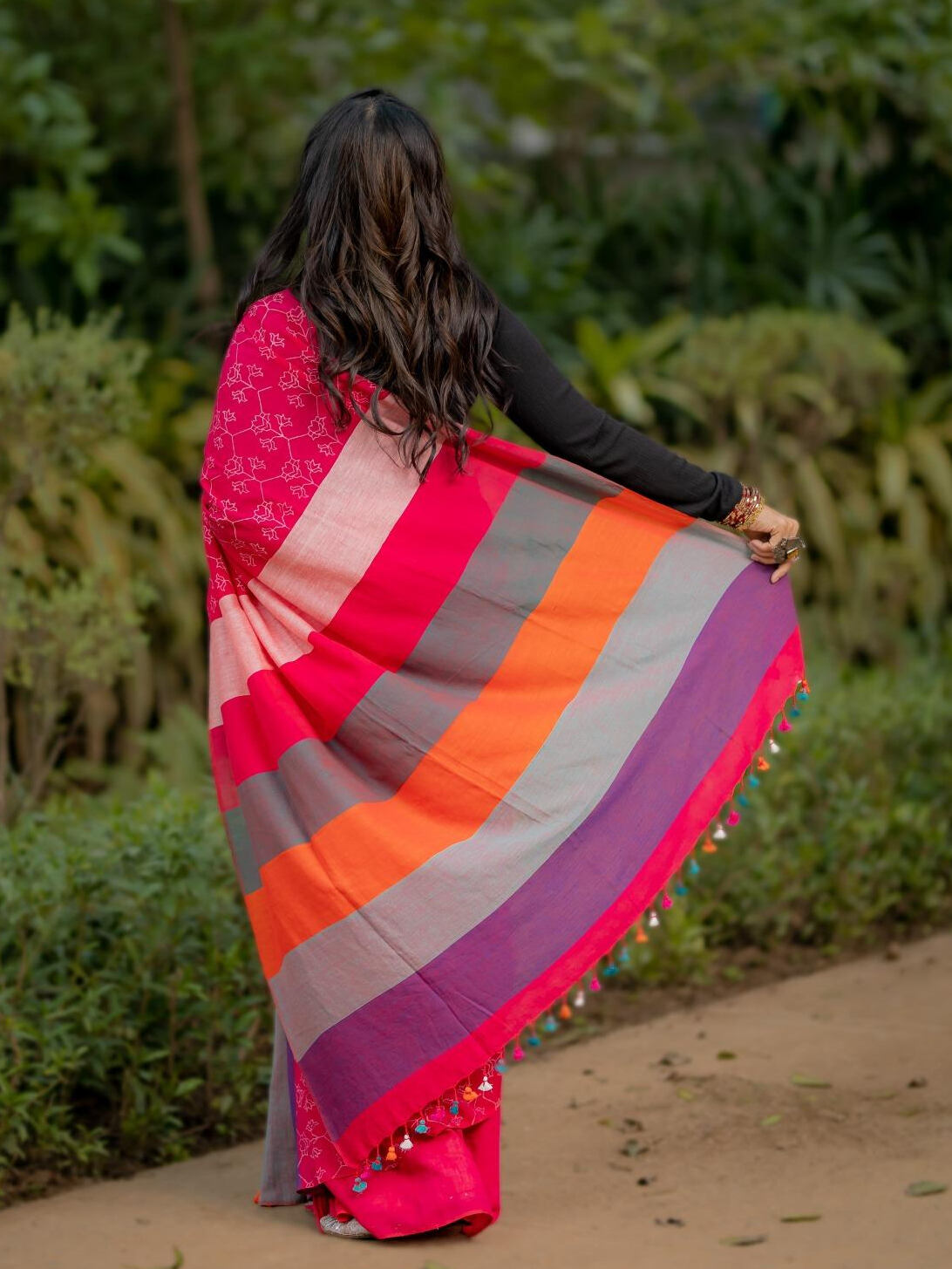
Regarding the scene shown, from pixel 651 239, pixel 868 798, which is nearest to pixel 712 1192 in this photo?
pixel 868 798

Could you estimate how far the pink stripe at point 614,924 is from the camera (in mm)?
3172

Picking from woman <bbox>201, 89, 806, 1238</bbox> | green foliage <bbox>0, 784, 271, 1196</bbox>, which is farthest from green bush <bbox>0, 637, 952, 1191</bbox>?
woman <bbox>201, 89, 806, 1238</bbox>

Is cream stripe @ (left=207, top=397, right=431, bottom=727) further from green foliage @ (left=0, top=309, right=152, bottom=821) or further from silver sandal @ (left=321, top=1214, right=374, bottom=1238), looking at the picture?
green foliage @ (left=0, top=309, right=152, bottom=821)

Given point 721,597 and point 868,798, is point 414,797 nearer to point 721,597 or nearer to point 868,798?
point 721,597

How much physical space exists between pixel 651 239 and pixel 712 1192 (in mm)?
6644

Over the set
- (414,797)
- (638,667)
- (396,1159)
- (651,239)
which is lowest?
(396,1159)

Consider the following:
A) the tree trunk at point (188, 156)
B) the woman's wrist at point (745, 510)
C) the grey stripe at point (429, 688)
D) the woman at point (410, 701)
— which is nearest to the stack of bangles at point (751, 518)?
the woman's wrist at point (745, 510)

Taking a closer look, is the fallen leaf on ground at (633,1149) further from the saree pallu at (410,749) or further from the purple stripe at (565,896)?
the purple stripe at (565,896)

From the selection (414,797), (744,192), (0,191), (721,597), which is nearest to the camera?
(414,797)

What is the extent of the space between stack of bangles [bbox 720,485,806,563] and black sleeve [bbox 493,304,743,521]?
2 cm

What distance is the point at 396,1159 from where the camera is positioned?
128 inches

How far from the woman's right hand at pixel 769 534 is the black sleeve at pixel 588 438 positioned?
0.25 feet

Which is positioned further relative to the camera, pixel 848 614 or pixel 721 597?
pixel 848 614

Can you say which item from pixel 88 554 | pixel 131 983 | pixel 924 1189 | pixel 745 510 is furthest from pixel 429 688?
pixel 88 554
